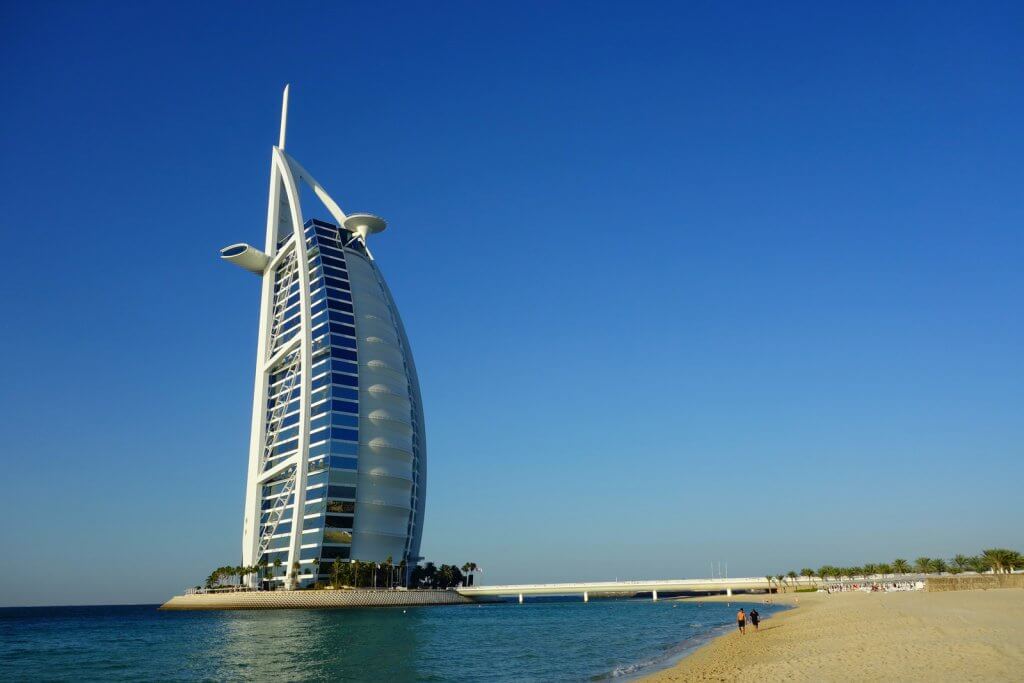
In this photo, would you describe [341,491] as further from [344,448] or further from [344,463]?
[344,448]

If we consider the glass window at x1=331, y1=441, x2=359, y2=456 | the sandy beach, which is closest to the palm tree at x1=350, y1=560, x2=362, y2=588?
the glass window at x1=331, y1=441, x2=359, y2=456

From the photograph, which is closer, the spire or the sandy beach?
the sandy beach

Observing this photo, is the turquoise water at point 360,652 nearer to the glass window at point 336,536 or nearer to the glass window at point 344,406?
the glass window at point 336,536

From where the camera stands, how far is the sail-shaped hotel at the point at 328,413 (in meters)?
92.2

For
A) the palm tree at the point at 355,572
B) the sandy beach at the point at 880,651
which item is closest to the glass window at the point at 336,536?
the palm tree at the point at 355,572

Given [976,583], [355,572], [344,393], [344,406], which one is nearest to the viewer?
[976,583]

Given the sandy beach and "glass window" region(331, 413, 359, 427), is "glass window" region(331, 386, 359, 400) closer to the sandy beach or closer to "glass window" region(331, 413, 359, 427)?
"glass window" region(331, 413, 359, 427)

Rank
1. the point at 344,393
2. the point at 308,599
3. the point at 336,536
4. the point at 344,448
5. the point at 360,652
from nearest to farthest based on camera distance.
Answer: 1. the point at 360,652
2. the point at 308,599
3. the point at 344,448
4. the point at 336,536
5. the point at 344,393

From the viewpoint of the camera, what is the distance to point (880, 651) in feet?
84.4

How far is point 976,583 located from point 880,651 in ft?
197

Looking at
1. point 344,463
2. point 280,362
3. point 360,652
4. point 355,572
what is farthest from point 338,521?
point 360,652

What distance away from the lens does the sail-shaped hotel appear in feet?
302

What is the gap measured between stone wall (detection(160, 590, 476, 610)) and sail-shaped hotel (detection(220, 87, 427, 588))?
3421 millimetres

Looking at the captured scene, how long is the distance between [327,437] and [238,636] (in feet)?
135
